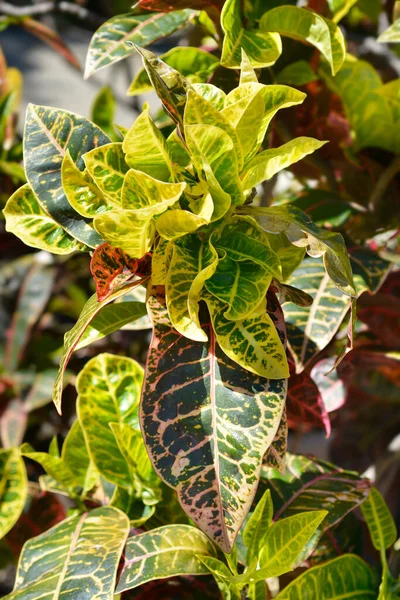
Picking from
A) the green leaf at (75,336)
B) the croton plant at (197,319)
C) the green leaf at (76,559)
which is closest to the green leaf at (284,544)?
the croton plant at (197,319)

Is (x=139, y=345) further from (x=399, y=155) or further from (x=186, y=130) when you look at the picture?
(x=186, y=130)

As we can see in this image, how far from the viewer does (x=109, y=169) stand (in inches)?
18.6

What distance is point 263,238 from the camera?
1.61ft

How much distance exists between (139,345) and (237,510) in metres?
0.70

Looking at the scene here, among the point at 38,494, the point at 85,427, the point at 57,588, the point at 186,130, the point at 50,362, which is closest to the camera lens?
the point at 186,130

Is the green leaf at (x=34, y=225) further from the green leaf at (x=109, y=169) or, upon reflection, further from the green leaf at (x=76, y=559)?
the green leaf at (x=76, y=559)

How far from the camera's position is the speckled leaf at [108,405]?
2.16 ft

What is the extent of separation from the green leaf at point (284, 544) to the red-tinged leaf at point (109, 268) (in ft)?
0.79

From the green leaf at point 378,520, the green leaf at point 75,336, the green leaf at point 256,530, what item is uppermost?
the green leaf at point 75,336

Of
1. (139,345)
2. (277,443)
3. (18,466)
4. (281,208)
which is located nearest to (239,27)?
(281,208)

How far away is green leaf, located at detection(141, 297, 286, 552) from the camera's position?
0.46 meters

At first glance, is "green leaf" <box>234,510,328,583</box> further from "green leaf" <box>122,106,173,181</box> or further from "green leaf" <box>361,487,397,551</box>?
"green leaf" <box>122,106,173,181</box>

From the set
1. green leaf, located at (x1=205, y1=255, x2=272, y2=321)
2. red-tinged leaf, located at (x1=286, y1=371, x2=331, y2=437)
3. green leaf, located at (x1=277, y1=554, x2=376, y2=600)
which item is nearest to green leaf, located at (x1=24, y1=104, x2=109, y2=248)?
green leaf, located at (x1=205, y1=255, x2=272, y2=321)

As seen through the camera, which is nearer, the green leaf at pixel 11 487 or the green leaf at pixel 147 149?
the green leaf at pixel 147 149
